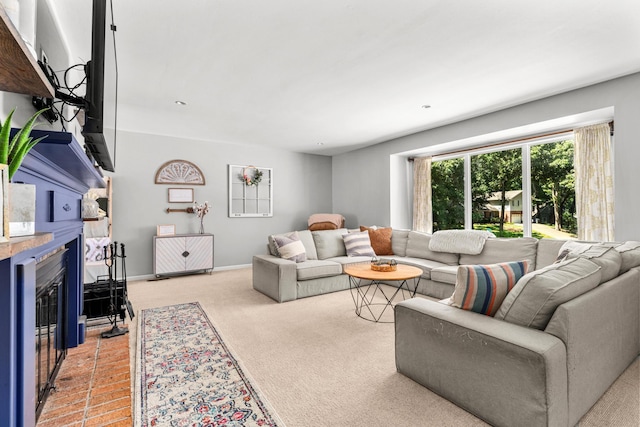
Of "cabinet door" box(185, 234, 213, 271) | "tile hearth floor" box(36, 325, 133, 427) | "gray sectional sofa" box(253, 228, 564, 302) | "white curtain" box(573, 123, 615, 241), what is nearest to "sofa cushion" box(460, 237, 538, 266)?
"gray sectional sofa" box(253, 228, 564, 302)

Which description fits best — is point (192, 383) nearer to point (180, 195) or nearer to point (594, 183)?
point (180, 195)

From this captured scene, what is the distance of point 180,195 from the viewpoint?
214 inches

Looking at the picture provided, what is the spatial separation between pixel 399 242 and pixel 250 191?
304 centimetres

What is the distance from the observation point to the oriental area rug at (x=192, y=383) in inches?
64.7

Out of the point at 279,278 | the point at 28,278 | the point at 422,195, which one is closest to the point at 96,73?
the point at 28,278

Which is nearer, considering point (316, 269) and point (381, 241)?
point (316, 269)

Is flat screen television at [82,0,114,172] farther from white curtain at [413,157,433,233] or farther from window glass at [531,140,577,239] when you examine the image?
white curtain at [413,157,433,233]

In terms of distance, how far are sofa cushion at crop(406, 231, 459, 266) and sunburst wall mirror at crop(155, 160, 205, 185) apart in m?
3.77

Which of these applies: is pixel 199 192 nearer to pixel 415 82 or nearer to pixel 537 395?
pixel 415 82

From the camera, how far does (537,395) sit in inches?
53.8

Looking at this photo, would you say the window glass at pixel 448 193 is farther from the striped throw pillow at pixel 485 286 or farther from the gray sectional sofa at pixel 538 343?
the striped throw pillow at pixel 485 286

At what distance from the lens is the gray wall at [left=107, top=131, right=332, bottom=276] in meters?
5.03

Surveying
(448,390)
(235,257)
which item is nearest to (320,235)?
(235,257)

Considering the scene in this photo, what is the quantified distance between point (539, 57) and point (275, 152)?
15.6 ft
